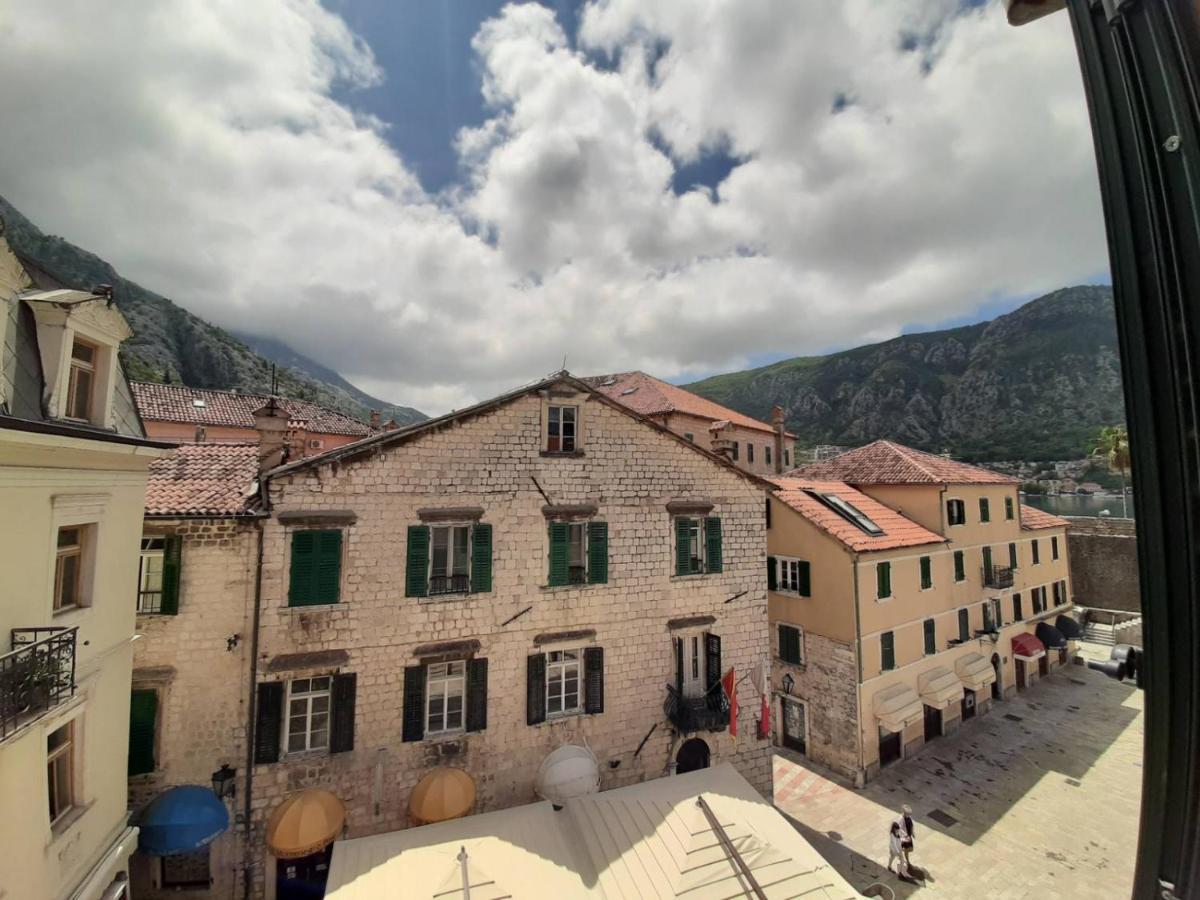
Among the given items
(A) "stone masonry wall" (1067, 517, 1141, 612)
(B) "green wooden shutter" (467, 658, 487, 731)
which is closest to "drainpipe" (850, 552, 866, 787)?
(B) "green wooden shutter" (467, 658, 487, 731)

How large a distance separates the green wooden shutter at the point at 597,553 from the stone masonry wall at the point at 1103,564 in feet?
119

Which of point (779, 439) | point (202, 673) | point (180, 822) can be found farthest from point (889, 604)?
point (779, 439)

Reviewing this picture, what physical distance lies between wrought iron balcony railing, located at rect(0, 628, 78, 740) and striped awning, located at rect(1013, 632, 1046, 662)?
112 ft

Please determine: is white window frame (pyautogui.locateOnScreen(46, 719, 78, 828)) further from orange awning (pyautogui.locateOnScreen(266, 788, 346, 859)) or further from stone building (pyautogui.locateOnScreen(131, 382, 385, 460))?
stone building (pyautogui.locateOnScreen(131, 382, 385, 460))

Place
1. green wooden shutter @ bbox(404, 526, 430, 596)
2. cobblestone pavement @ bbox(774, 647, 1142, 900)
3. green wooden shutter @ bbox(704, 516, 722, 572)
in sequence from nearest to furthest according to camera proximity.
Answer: green wooden shutter @ bbox(404, 526, 430, 596)
cobblestone pavement @ bbox(774, 647, 1142, 900)
green wooden shutter @ bbox(704, 516, 722, 572)

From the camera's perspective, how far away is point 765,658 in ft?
54.3

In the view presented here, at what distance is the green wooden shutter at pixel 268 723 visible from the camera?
1162 cm

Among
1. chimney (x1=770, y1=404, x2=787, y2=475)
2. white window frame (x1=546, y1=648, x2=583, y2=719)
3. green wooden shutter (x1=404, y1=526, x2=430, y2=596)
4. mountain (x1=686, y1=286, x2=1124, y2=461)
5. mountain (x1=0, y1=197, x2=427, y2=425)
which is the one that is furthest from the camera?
mountain (x1=686, y1=286, x2=1124, y2=461)

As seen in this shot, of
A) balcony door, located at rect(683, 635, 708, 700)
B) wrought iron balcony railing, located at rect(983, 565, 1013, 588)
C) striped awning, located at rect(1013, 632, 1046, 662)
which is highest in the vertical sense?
wrought iron balcony railing, located at rect(983, 565, 1013, 588)

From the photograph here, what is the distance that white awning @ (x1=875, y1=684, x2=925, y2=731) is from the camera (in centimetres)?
1869

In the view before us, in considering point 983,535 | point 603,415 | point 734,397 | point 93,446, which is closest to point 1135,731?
point 983,535

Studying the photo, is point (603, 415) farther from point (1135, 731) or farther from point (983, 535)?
point (1135, 731)

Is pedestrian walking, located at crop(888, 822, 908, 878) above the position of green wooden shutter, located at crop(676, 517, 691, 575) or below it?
below

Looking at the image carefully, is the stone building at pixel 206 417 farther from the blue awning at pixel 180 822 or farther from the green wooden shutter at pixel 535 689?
the green wooden shutter at pixel 535 689
